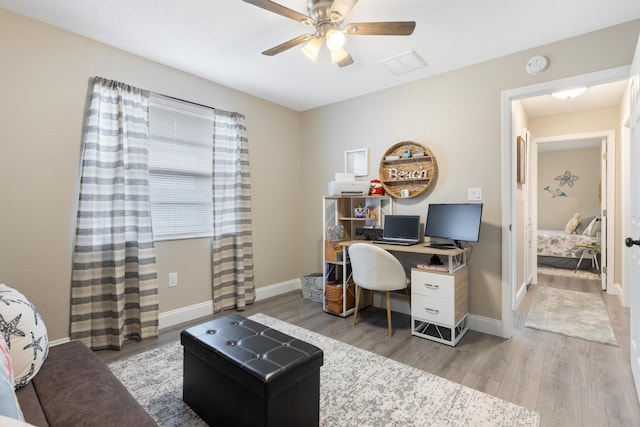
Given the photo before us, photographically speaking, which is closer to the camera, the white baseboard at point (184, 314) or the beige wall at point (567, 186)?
the white baseboard at point (184, 314)

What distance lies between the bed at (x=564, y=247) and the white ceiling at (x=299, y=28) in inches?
164

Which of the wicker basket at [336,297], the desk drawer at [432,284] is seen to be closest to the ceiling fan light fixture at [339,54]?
the desk drawer at [432,284]

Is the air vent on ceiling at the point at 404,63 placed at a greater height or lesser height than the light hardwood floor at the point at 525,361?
greater

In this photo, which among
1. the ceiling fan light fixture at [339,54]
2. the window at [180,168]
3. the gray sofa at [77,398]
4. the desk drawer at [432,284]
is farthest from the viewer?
the window at [180,168]

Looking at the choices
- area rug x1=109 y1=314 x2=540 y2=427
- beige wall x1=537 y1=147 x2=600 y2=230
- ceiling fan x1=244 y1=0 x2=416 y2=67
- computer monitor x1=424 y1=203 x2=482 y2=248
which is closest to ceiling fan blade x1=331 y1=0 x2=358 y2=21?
ceiling fan x1=244 y1=0 x2=416 y2=67

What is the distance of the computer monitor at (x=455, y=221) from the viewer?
2689mm

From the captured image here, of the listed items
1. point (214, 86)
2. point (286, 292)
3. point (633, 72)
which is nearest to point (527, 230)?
point (633, 72)

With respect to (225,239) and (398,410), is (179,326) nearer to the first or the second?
(225,239)

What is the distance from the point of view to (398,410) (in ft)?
5.81

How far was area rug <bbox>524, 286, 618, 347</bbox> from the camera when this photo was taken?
280 cm

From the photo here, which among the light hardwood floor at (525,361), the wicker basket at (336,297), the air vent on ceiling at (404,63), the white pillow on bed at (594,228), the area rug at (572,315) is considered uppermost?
the air vent on ceiling at (404,63)

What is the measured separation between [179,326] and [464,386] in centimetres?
253

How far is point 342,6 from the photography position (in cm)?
186

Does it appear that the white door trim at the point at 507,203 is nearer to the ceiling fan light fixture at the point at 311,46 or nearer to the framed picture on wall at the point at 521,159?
the framed picture on wall at the point at 521,159
